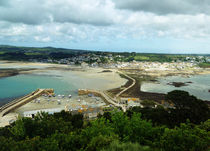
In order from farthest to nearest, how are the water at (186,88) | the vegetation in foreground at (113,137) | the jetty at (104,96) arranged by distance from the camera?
1. the water at (186,88)
2. the jetty at (104,96)
3. the vegetation in foreground at (113,137)

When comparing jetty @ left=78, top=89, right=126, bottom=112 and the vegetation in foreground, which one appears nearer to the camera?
the vegetation in foreground

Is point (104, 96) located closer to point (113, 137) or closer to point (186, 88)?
point (113, 137)

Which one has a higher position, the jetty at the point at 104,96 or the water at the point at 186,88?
the jetty at the point at 104,96

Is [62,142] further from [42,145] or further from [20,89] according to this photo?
[20,89]

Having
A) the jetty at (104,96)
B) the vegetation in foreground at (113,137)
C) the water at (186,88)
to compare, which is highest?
the vegetation in foreground at (113,137)

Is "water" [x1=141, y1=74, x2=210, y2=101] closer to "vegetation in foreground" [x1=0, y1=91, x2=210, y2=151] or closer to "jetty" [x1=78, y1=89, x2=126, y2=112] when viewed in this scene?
"jetty" [x1=78, y1=89, x2=126, y2=112]

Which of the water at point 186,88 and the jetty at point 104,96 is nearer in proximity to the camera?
the jetty at point 104,96

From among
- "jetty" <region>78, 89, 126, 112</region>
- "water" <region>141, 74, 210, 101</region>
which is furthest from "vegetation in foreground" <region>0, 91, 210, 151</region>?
"water" <region>141, 74, 210, 101</region>

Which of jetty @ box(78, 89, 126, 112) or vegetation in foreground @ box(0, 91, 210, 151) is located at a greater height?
vegetation in foreground @ box(0, 91, 210, 151)

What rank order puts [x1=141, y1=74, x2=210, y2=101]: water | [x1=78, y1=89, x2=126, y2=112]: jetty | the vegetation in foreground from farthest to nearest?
[x1=141, y1=74, x2=210, y2=101]: water → [x1=78, y1=89, x2=126, y2=112]: jetty → the vegetation in foreground

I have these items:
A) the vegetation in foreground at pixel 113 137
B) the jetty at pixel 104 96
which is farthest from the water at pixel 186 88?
the vegetation in foreground at pixel 113 137

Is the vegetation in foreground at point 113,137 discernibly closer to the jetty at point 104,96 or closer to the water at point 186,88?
Answer: the jetty at point 104,96

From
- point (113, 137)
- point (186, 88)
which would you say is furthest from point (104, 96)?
point (186, 88)
